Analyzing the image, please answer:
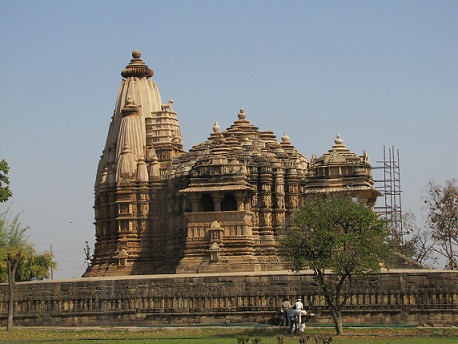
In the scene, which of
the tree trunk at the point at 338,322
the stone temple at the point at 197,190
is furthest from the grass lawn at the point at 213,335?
the stone temple at the point at 197,190

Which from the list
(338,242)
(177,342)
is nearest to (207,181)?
(338,242)

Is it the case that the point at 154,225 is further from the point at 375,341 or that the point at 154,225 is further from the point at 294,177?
the point at 375,341

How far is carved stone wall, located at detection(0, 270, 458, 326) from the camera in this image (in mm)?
43094

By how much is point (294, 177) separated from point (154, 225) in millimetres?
7994

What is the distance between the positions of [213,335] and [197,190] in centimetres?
1929

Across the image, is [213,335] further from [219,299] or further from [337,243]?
[219,299]

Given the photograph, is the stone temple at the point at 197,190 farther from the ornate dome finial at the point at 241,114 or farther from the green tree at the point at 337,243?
the green tree at the point at 337,243

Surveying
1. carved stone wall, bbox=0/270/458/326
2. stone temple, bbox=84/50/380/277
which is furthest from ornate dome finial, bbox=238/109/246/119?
carved stone wall, bbox=0/270/458/326

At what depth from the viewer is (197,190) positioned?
57719 mm

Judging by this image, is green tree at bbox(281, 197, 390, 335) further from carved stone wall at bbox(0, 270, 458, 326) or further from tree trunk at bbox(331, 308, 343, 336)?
carved stone wall at bbox(0, 270, 458, 326)

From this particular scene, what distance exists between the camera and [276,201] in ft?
198

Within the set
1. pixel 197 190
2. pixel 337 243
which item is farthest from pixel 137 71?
pixel 337 243

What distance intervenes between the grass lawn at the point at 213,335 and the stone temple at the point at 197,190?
14.5 meters

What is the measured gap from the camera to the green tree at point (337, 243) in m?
39.2
